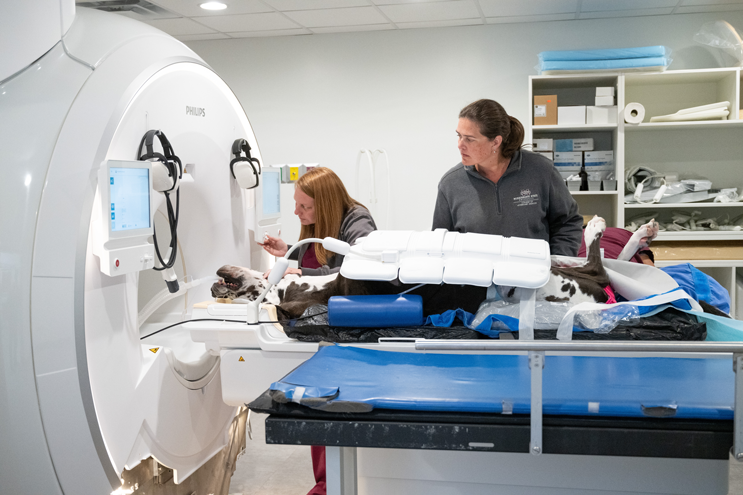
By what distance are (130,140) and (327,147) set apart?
3.26m

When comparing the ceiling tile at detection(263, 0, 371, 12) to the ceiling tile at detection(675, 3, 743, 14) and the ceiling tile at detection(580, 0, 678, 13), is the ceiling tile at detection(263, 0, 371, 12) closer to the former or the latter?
the ceiling tile at detection(580, 0, 678, 13)

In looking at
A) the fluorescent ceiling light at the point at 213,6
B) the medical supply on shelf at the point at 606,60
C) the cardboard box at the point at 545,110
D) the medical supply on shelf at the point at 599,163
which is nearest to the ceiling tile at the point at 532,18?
the medical supply on shelf at the point at 606,60

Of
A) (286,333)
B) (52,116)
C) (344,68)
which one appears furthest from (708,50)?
(52,116)

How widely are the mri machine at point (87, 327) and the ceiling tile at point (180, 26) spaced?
2648 millimetres

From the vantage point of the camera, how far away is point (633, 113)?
13.4ft

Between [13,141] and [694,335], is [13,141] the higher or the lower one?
the higher one

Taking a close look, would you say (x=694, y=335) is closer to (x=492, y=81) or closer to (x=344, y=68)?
(x=492, y=81)

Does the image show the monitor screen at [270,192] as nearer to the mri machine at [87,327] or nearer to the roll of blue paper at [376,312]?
the mri machine at [87,327]

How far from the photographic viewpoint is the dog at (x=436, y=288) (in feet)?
6.46

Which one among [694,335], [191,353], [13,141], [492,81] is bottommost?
[191,353]

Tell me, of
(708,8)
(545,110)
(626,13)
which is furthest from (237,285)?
(708,8)

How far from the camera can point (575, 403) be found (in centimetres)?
130

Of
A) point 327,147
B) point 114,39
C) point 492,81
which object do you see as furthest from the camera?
point 327,147

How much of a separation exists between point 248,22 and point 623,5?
259 cm
